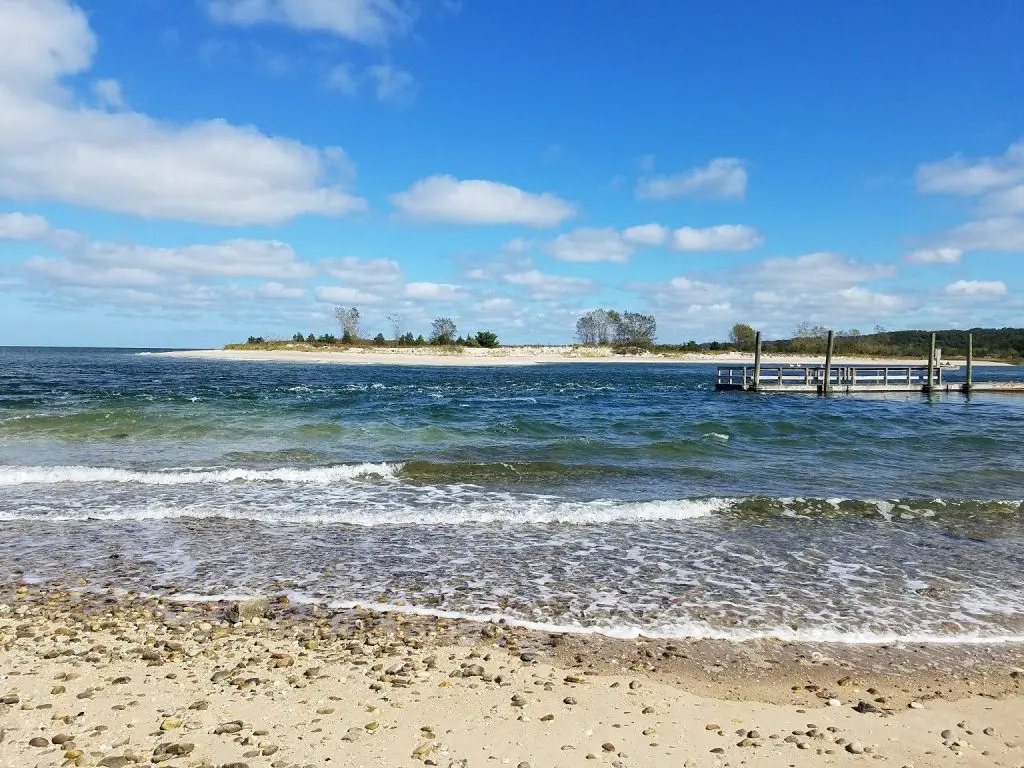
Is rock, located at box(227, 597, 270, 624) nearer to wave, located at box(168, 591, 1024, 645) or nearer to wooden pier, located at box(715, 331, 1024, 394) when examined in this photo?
wave, located at box(168, 591, 1024, 645)

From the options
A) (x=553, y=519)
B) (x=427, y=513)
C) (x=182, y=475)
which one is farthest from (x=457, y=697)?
(x=182, y=475)

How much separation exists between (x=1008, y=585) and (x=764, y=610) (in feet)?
10.3

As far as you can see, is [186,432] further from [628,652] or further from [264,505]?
[628,652]

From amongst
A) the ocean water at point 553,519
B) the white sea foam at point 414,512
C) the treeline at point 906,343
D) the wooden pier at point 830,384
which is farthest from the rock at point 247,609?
the treeline at point 906,343

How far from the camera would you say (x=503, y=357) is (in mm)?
107688

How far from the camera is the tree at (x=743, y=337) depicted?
135 metres

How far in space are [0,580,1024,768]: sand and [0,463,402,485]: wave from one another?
709cm

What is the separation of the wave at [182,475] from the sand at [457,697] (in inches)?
279

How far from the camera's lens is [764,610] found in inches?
259

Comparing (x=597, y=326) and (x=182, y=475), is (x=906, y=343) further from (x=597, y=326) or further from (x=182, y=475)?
(x=182, y=475)

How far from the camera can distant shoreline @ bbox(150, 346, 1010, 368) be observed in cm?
8906

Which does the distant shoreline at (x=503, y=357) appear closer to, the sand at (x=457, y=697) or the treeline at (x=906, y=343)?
the treeline at (x=906, y=343)

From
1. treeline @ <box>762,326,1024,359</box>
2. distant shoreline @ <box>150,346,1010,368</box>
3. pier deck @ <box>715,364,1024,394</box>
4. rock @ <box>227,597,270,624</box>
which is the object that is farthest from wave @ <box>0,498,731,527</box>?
treeline @ <box>762,326,1024,359</box>

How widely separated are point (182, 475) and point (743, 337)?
13866 cm
